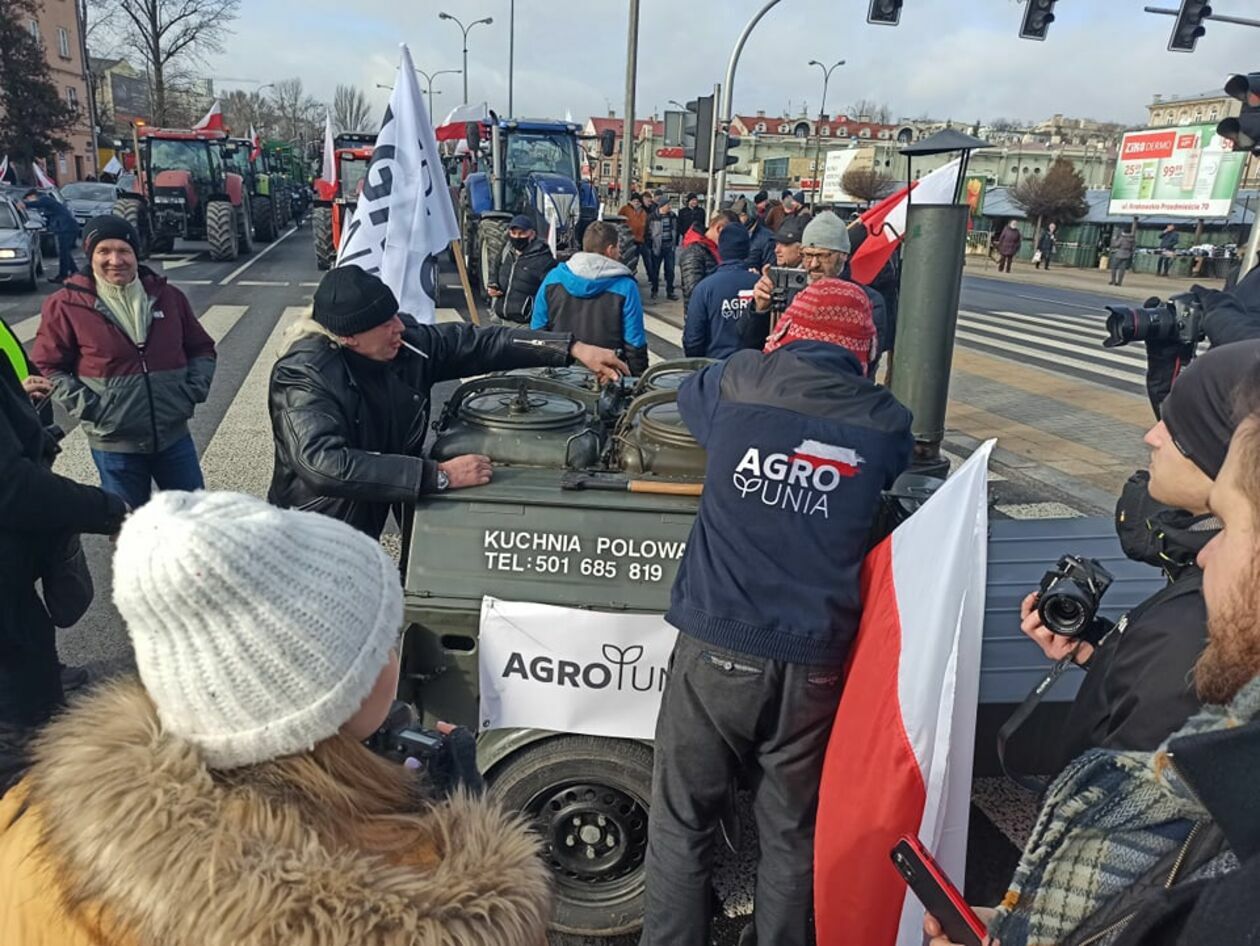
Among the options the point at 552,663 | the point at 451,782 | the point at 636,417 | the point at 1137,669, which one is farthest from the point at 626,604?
the point at 1137,669

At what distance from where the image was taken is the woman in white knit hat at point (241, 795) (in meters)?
1.02

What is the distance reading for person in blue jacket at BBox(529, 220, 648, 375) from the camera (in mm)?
5633

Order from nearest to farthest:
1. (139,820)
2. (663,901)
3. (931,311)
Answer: (139,820) → (663,901) → (931,311)

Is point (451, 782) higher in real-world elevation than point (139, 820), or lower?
lower

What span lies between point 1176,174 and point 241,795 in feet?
132

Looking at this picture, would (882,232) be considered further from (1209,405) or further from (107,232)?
(1209,405)

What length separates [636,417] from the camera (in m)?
3.11

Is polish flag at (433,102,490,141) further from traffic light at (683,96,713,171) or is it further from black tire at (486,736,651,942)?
black tire at (486,736,651,942)

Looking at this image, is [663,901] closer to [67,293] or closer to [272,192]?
[67,293]

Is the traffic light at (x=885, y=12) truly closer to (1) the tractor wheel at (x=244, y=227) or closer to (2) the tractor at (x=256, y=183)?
(1) the tractor wheel at (x=244, y=227)

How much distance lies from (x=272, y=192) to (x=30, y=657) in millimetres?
27426

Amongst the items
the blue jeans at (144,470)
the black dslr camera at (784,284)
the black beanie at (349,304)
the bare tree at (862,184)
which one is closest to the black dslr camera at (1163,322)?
the black dslr camera at (784,284)

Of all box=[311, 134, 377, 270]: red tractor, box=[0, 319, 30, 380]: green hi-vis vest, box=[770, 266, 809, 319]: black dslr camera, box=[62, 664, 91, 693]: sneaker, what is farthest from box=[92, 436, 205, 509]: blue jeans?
box=[311, 134, 377, 270]: red tractor

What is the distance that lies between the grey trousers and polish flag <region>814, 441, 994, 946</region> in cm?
9
